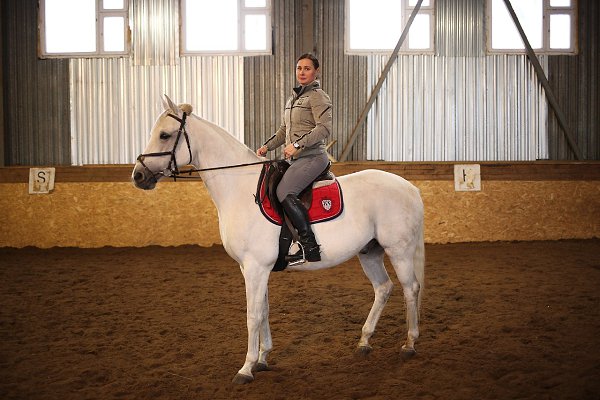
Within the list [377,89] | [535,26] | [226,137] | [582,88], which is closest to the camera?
[226,137]

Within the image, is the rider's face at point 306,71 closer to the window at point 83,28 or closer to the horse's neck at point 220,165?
the horse's neck at point 220,165

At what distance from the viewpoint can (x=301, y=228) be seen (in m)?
3.96

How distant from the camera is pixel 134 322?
18.0ft

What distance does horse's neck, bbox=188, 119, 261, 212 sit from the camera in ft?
13.3

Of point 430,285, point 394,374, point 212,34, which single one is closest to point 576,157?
point 430,285

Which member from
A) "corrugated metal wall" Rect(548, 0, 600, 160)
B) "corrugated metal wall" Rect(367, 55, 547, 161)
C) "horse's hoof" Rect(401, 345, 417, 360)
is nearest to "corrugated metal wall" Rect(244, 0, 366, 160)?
"corrugated metal wall" Rect(367, 55, 547, 161)

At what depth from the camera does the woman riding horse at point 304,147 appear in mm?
3961

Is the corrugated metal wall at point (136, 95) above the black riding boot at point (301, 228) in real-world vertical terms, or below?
above

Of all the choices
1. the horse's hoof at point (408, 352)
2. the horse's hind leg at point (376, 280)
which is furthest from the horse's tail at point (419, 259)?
the horse's hoof at point (408, 352)

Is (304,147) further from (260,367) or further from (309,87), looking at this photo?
(260,367)

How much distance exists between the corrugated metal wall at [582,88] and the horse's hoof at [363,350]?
854cm

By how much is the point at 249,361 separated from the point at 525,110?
9298 millimetres

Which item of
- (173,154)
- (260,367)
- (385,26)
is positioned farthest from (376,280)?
(385,26)

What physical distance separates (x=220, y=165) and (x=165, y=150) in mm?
412
